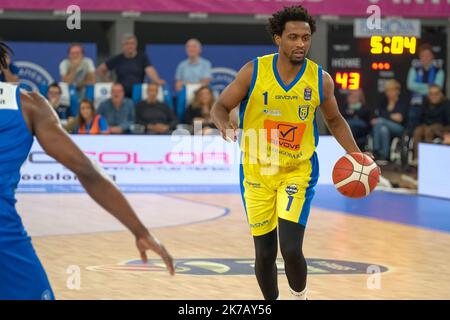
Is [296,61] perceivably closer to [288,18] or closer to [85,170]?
[288,18]

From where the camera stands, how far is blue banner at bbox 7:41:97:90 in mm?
19953

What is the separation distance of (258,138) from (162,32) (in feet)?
48.3

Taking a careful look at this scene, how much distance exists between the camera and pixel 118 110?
1716 centimetres

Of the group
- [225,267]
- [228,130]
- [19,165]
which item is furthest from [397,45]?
[19,165]

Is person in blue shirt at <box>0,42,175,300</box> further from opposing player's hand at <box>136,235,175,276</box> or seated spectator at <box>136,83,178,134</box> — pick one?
seated spectator at <box>136,83,178,134</box>

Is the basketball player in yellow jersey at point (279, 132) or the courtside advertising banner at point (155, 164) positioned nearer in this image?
the basketball player in yellow jersey at point (279, 132)

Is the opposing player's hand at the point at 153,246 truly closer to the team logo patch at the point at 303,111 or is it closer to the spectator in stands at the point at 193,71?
the team logo patch at the point at 303,111

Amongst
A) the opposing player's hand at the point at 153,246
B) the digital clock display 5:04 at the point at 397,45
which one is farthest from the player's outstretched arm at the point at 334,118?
the digital clock display 5:04 at the point at 397,45

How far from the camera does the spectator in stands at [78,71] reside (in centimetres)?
1788

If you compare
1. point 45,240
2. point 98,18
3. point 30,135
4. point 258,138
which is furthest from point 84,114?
point 30,135

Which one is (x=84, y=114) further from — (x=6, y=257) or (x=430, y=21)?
(x=6, y=257)

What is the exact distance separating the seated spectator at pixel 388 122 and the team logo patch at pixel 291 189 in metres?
11.8

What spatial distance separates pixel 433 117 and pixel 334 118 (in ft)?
37.7

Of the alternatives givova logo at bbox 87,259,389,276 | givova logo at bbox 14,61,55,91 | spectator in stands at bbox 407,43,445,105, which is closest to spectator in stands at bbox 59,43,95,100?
givova logo at bbox 14,61,55,91
